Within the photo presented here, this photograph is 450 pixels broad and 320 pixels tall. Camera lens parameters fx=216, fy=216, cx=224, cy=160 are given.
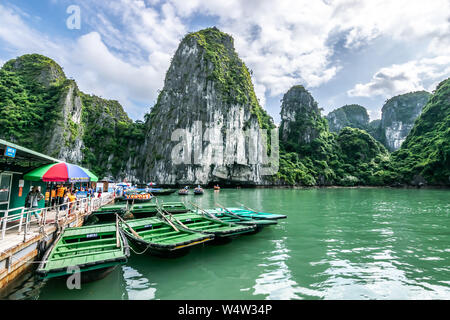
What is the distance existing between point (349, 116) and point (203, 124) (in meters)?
147

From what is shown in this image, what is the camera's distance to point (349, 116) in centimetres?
16475

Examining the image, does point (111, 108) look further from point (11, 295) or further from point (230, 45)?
point (11, 295)

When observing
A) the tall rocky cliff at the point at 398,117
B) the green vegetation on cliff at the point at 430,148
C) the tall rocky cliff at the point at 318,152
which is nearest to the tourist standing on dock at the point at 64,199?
the tall rocky cliff at the point at 318,152

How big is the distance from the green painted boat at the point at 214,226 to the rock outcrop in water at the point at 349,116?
563 feet

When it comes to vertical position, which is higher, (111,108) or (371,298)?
(111,108)

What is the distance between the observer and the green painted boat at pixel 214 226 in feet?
29.4

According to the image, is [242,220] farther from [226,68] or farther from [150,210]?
[226,68]

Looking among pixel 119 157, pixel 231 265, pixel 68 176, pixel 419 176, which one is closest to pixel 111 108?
pixel 119 157

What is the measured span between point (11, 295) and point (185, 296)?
13.9 feet

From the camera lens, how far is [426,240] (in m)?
10.3

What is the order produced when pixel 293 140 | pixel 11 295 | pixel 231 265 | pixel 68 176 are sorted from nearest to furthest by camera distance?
1. pixel 11 295
2. pixel 231 265
3. pixel 68 176
4. pixel 293 140

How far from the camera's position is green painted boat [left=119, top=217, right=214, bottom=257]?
7.06 metres

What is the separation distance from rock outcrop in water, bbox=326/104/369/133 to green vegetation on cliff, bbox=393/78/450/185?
2741 inches

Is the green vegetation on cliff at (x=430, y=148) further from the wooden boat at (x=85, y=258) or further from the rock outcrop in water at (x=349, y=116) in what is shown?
the wooden boat at (x=85, y=258)
